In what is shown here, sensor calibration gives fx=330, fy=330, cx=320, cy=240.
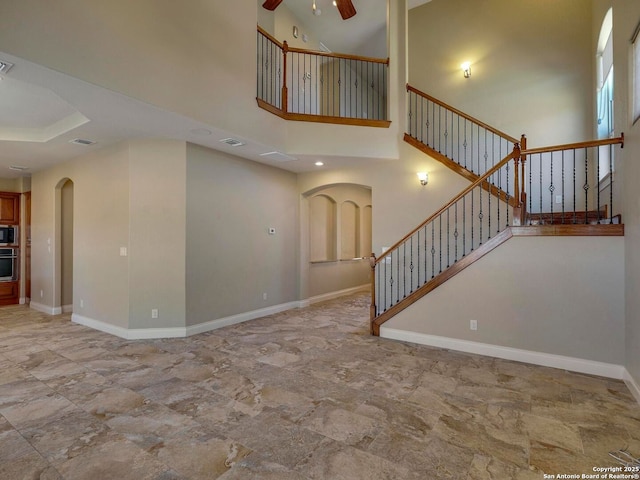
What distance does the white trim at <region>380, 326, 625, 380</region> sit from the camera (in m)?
3.40

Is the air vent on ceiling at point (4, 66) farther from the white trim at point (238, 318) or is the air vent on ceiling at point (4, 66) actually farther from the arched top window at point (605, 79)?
the arched top window at point (605, 79)

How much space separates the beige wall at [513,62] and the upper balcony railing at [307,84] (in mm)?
1090

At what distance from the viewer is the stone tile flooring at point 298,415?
208cm

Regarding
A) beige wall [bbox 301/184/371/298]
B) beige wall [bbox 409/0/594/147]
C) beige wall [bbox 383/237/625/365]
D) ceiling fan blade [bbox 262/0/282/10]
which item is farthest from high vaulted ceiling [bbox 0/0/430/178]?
beige wall [bbox 383/237/625/365]

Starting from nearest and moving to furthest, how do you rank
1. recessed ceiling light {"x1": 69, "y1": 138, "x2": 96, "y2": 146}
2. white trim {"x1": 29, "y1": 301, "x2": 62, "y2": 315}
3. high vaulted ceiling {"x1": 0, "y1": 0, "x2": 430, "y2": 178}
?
high vaulted ceiling {"x1": 0, "y1": 0, "x2": 430, "y2": 178} → recessed ceiling light {"x1": 69, "y1": 138, "x2": 96, "y2": 146} → white trim {"x1": 29, "y1": 301, "x2": 62, "y2": 315}

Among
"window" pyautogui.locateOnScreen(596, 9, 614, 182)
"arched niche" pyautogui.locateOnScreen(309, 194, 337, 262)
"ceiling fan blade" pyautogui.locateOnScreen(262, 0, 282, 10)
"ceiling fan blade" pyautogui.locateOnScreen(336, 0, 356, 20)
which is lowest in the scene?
"arched niche" pyautogui.locateOnScreen(309, 194, 337, 262)

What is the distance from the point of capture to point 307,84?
735 centimetres

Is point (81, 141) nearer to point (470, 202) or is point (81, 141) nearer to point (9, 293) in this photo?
point (9, 293)

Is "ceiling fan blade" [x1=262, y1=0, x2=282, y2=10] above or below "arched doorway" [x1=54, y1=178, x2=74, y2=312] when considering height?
above

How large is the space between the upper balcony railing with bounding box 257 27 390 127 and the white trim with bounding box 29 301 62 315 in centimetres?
559

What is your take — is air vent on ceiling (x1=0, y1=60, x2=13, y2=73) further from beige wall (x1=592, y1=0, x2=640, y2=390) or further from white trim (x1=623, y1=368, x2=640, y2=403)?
white trim (x1=623, y1=368, x2=640, y2=403)

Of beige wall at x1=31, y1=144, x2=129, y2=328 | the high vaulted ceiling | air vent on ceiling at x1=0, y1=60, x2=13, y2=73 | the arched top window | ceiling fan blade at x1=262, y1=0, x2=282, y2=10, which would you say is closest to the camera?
air vent on ceiling at x1=0, y1=60, x2=13, y2=73

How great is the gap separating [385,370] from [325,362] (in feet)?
2.27

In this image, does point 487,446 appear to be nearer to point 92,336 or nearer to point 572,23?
point 92,336
